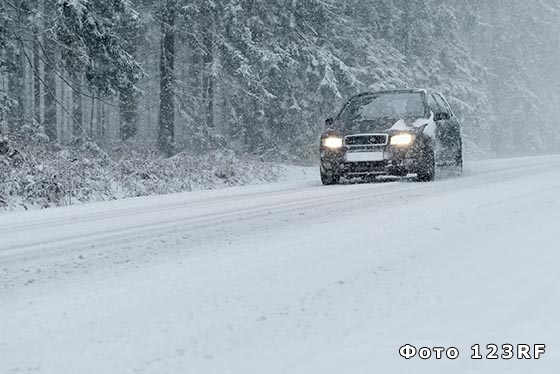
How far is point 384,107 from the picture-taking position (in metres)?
13.4

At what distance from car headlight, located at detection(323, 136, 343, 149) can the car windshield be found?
30.8 inches

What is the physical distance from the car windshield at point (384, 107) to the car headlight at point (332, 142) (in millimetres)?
783

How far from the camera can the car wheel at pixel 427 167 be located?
1210cm

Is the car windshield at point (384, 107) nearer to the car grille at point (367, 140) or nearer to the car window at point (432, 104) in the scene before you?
the car window at point (432, 104)

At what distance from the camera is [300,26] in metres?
21.7

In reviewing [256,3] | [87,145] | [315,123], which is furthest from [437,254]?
[315,123]

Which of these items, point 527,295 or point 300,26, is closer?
point 527,295

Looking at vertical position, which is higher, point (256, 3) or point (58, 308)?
point (256, 3)

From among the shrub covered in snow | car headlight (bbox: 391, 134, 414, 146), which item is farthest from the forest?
car headlight (bbox: 391, 134, 414, 146)

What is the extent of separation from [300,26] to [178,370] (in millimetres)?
20255

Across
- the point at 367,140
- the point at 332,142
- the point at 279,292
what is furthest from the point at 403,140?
the point at 279,292

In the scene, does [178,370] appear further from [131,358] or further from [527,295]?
[527,295]

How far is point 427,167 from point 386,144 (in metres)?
0.86

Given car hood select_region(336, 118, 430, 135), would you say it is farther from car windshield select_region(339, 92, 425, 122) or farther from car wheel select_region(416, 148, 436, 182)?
car wheel select_region(416, 148, 436, 182)
